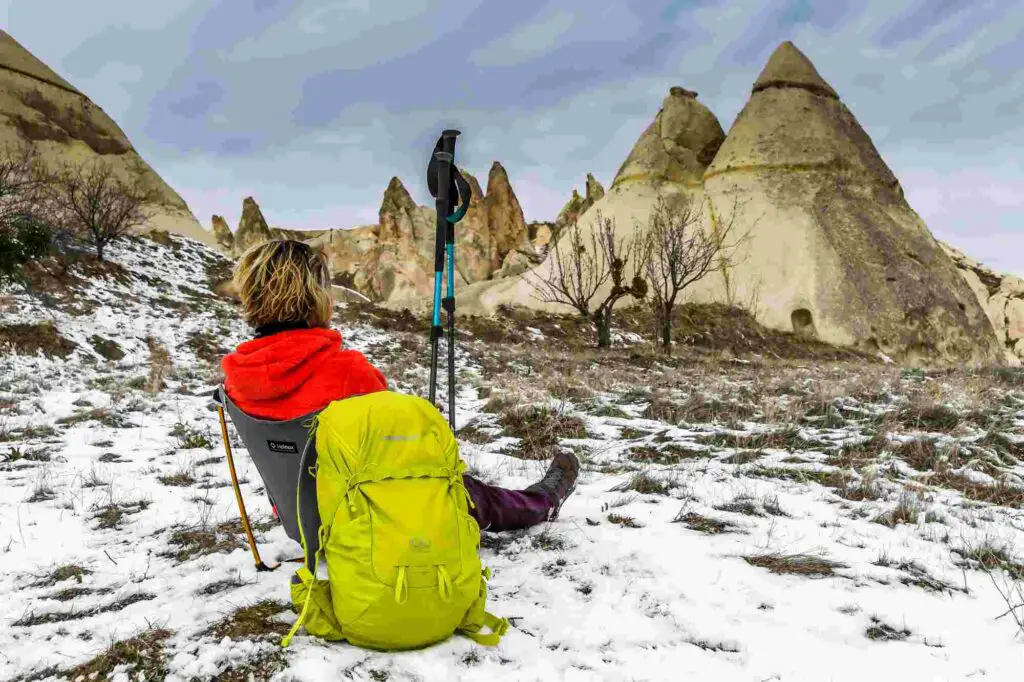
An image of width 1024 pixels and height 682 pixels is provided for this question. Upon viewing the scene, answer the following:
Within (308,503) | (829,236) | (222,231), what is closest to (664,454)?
(308,503)

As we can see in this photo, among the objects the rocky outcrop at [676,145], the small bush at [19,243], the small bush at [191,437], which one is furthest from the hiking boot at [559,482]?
the rocky outcrop at [676,145]

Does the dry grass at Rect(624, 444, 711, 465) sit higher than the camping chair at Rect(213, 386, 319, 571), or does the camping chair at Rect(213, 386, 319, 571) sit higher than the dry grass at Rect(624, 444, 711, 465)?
the camping chair at Rect(213, 386, 319, 571)

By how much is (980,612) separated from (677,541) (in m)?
1.34

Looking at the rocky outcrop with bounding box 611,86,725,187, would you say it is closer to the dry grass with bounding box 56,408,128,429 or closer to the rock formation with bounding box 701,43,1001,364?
the rock formation with bounding box 701,43,1001,364

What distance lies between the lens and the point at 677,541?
3.29m

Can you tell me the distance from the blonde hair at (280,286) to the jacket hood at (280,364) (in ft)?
0.38

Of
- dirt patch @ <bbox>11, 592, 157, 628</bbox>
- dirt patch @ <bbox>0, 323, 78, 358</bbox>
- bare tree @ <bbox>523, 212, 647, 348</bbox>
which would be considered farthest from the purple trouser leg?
bare tree @ <bbox>523, 212, 647, 348</bbox>

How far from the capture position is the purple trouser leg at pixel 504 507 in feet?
10.3

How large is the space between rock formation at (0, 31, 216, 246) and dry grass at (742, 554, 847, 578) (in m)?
41.1

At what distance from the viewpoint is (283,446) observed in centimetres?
251

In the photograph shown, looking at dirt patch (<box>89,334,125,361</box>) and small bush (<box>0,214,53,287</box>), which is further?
small bush (<box>0,214,53,287</box>)

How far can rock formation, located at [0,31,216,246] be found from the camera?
119ft

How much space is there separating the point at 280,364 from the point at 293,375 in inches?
2.9

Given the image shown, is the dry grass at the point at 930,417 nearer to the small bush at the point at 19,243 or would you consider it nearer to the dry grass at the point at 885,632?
the dry grass at the point at 885,632
